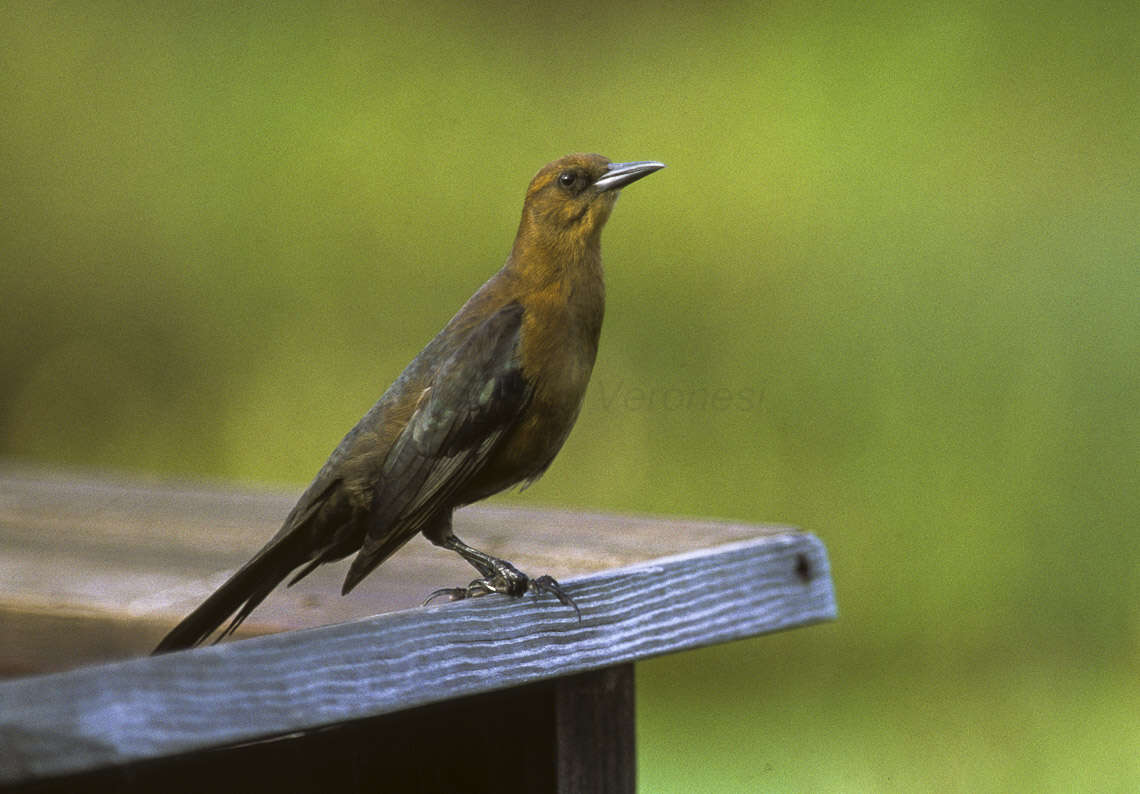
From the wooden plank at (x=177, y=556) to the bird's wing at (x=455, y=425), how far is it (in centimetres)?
17

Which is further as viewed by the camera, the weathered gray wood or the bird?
the bird

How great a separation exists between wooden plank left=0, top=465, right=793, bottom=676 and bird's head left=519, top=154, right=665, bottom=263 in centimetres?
51

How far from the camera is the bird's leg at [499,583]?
2414mm

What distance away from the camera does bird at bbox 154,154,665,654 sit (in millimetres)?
2447

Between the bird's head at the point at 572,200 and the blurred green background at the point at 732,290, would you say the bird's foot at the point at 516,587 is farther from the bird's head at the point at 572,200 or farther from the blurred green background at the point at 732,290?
the blurred green background at the point at 732,290

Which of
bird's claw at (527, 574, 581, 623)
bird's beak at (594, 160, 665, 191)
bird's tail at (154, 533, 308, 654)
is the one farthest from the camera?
bird's beak at (594, 160, 665, 191)

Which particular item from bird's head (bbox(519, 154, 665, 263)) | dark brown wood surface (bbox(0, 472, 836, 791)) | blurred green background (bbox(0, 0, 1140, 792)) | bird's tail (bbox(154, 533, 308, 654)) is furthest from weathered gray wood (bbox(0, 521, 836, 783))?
blurred green background (bbox(0, 0, 1140, 792))

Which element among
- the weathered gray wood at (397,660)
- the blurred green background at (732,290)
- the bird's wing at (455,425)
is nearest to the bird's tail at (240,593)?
the bird's wing at (455,425)

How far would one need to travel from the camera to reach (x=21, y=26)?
650 cm

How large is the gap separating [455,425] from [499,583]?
0.24 meters

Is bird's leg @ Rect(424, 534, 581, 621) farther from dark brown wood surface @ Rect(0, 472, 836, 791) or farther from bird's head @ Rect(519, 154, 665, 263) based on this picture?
bird's head @ Rect(519, 154, 665, 263)

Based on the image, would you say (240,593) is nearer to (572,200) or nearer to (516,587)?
(516,587)

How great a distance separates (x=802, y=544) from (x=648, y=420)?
2696mm

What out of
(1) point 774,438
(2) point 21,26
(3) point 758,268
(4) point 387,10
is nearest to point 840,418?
(1) point 774,438
